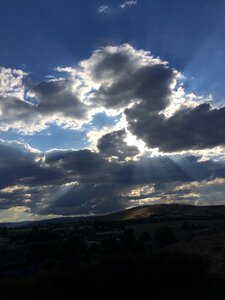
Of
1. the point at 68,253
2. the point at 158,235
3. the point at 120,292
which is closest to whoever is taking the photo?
the point at 120,292

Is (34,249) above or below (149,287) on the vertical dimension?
above

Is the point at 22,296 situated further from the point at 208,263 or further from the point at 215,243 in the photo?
the point at 215,243

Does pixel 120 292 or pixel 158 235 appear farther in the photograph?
pixel 158 235

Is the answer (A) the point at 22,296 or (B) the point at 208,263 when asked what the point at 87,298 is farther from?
(B) the point at 208,263

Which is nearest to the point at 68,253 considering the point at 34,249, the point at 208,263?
the point at 34,249

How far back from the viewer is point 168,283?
143 feet

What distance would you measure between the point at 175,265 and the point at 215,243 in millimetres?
19277

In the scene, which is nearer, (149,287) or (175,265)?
(149,287)

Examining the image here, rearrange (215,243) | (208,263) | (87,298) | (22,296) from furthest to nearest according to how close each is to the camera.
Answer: (215,243), (208,263), (87,298), (22,296)

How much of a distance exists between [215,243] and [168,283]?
21158 mm

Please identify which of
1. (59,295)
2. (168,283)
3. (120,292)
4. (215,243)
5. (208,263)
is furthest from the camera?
(215,243)

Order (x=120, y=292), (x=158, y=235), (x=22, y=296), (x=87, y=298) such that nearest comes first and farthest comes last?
(x=22, y=296) → (x=87, y=298) → (x=120, y=292) → (x=158, y=235)

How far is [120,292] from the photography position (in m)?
39.0

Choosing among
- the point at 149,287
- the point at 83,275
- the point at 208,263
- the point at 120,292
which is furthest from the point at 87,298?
the point at 208,263
